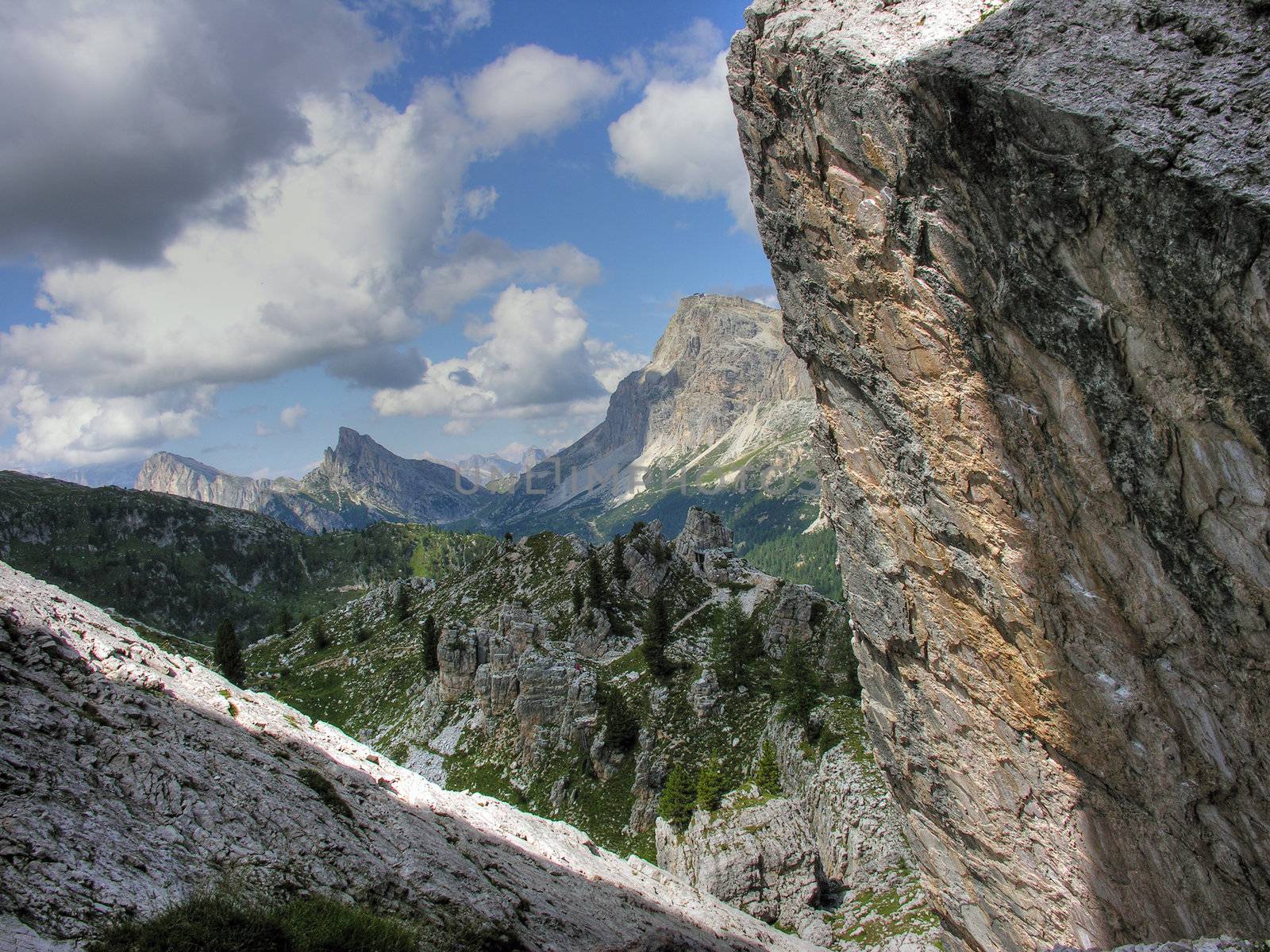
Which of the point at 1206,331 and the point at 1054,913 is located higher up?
the point at 1206,331

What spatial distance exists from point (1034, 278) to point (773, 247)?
818cm

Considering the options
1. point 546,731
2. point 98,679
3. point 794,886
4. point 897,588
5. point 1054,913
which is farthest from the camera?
point 546,731

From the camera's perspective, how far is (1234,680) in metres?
13.2

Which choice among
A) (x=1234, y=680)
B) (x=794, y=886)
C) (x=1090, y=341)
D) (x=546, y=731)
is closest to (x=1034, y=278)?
(x=1090, y=341)

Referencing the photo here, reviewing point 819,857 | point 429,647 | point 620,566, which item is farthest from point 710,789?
point 429,647

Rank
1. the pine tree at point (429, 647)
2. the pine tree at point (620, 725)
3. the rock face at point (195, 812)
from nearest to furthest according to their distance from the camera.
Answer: the rock face at point (195, 812) < the pine tree at point (620, 725) < the pine tree at point (429, 647)

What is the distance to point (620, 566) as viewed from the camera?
85125 mm

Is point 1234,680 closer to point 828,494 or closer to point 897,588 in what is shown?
point 897,588

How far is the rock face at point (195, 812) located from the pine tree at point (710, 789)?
18.6m

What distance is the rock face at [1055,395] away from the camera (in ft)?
35.9

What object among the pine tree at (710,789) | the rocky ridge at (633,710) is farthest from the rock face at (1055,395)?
the pine tree at (710,789)

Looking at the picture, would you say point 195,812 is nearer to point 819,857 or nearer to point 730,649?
point 819,857

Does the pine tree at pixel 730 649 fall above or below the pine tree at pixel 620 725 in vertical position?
above

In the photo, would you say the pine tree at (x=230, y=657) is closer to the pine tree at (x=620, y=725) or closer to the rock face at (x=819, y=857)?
the pine tree at (x=620, y=725)
